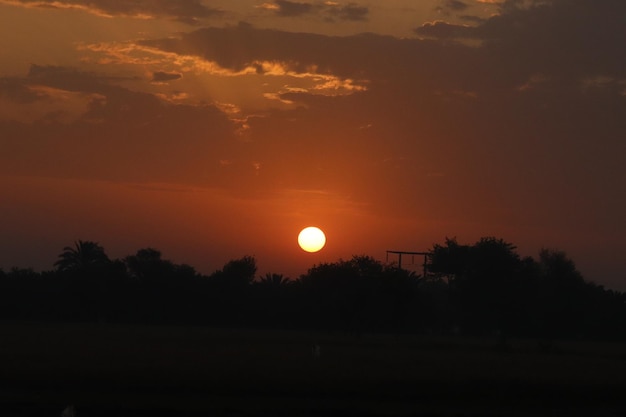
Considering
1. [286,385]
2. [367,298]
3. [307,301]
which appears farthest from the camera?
[307,301]

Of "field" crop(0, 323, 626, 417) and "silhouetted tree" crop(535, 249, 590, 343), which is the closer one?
"field" crop(0, 323, 626, 417)

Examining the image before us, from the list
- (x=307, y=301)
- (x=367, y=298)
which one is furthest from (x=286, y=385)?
(x=307, y=301)

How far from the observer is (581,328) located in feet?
411

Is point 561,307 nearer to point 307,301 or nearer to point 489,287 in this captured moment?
point 489,287

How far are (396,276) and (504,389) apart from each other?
215ft

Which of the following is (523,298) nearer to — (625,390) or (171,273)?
(171,273)

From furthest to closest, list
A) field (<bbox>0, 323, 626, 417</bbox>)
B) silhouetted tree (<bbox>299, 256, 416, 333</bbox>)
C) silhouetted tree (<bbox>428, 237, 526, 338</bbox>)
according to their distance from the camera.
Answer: silhouetted tree (<bbox>428, 237, 526, 338</bbox>) < silhouetted tree (<bbox>299, 256, 416, 333</bbox>) < field (<bbox>0, 323, 626, 417</bbox>)

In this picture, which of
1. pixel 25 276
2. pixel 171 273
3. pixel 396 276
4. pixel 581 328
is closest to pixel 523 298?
pixel 581 328

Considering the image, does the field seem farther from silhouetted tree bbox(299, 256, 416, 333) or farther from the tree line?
the tree line

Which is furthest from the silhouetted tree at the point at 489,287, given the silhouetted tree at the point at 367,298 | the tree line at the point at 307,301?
the silhouetted tree at the point at 367,298

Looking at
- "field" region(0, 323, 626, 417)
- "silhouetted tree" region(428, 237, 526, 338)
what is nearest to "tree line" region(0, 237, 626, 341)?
"silhouetted tree" region(428, 237, 526, 338)

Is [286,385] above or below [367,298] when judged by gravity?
below

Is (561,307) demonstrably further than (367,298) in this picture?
Yes

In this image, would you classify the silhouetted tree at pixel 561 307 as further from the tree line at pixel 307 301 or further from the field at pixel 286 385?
the field at pixel 286 385
